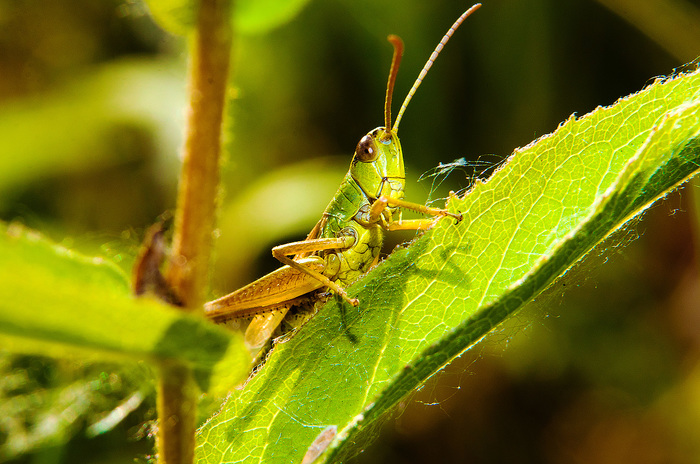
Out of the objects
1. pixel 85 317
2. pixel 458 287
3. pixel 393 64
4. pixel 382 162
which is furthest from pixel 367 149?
pixel 85 317

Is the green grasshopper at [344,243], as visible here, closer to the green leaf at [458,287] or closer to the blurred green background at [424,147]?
the blurred green background at [424,147]

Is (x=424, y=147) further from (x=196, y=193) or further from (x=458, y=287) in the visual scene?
(x=196, y=193)

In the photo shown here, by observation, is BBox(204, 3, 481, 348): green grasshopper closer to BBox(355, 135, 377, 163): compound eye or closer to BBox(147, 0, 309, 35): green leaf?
BBox(355, 135, 377, 163): compound eye

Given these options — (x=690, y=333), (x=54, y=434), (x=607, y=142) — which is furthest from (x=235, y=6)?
(x=690, y=333)

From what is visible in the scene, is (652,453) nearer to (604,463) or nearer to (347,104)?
(604,463)

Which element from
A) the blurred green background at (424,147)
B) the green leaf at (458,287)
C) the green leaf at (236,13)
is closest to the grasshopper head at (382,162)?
the blurred green background at (424,147)

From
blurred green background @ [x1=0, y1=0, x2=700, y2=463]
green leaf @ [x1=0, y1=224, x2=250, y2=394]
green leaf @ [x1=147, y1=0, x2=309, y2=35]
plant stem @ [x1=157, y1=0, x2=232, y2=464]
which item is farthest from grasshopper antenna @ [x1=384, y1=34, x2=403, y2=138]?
blurred green background @ [x1=0, y1=0, x2=700, y2=463]
